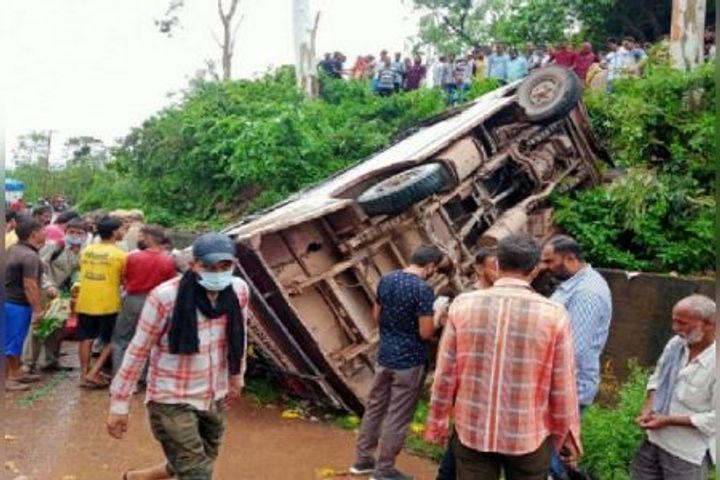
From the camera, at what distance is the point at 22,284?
643 cm

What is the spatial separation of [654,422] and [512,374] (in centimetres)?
99

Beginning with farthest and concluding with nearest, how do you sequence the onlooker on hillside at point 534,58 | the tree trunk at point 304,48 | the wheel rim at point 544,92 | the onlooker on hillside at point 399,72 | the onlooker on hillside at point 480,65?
the tree trunk at point 304,48 < the onlooker on hillside at point 399,72 < the onlooker on hillside at point 480,65 < the onlooker on hillside at point 534,58 < the wheel rim at point 544,92

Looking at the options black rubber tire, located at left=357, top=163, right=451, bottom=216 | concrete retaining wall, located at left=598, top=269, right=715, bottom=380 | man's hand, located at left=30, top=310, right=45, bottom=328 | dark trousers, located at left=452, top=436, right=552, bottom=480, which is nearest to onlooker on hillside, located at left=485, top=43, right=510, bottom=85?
concrete retaining wall, located at left=598, top=269, right=715, bottom=380

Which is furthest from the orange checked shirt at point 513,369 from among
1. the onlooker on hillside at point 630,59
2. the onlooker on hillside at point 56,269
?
the onlooker on hillside at point 630,59

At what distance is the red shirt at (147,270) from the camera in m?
6.37

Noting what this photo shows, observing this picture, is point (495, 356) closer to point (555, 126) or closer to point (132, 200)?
point (555, 126)

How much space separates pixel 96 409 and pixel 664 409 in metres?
4.61

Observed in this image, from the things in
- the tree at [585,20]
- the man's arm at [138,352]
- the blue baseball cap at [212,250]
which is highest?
the tree at [585,20]

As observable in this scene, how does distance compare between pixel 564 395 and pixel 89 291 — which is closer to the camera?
pixel 564 395

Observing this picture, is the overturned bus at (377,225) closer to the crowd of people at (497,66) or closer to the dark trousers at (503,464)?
the dark trousers at (503,464)

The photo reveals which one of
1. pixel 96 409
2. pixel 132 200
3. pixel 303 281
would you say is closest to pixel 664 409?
pixel 303 281

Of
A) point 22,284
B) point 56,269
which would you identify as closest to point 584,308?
point 22,284

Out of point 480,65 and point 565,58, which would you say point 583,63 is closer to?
point 565,58

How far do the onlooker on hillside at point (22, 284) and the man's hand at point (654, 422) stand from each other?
16.0 feet
